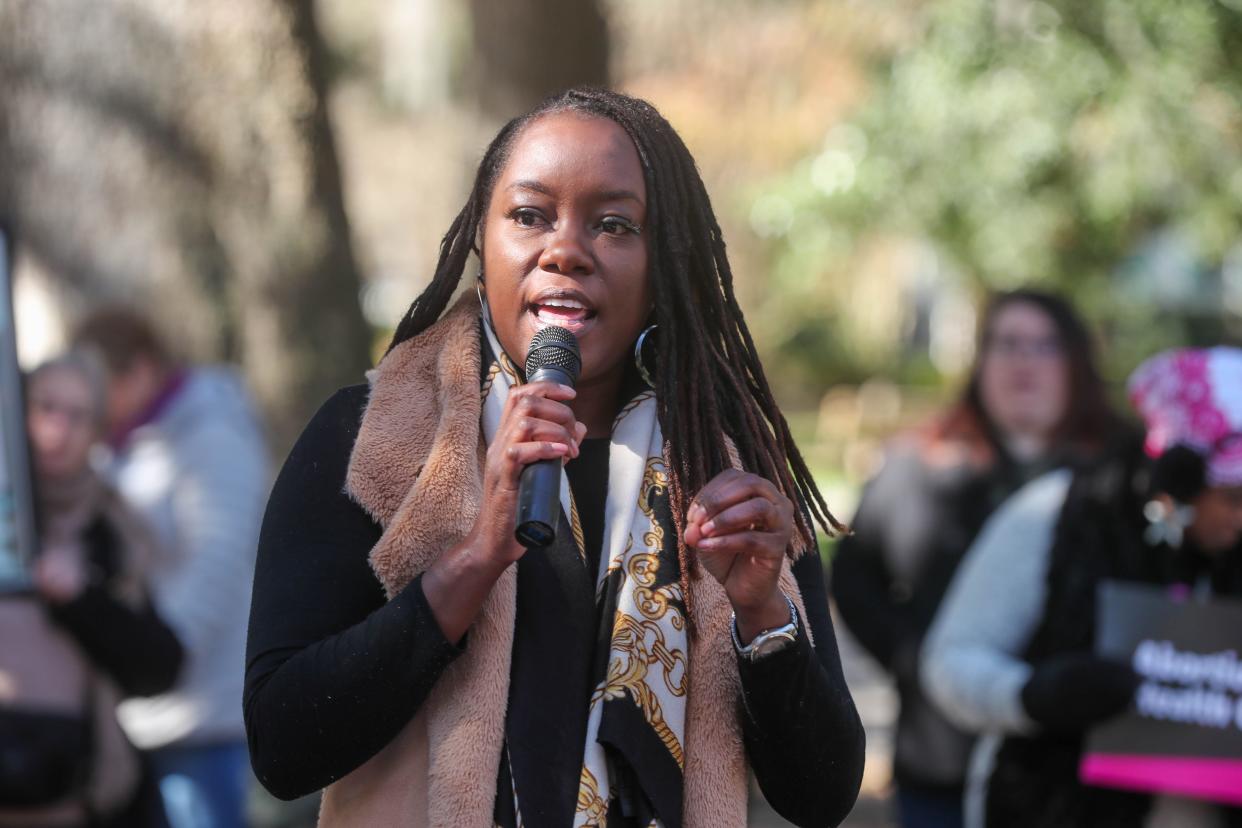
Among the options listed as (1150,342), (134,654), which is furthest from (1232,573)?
(1150,342)

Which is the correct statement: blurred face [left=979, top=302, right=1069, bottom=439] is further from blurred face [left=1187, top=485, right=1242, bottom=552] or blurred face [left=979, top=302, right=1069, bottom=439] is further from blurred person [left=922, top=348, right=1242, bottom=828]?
blurred face [left=1187, top=485, right=1242, bottom=552]

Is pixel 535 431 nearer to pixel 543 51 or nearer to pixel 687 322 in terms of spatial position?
pixel 687 322

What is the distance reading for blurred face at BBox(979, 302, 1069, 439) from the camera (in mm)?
5164

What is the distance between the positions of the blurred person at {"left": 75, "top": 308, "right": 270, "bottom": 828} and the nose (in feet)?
9.28

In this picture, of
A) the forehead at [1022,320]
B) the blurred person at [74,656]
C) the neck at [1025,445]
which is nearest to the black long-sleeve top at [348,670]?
the blurred person at [74,656]

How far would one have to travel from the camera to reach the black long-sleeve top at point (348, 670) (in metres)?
1.98

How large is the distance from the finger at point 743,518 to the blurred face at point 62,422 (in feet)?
9.77

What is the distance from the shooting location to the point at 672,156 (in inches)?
89.6

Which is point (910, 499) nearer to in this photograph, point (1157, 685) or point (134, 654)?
point (1157, 685)

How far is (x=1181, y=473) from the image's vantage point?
357 cm

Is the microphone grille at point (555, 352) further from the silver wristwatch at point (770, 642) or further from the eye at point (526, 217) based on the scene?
the silver wristwatch at point (770, 642)

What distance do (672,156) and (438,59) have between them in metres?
13.0

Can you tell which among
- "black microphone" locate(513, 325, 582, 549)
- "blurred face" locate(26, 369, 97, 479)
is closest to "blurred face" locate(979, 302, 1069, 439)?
"blurred face" locate(26, 369, 97, 479)

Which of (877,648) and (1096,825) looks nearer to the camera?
(1096,825)
